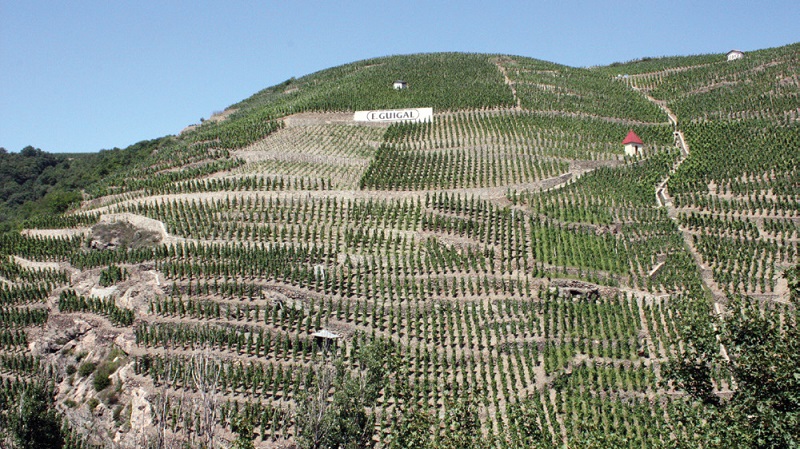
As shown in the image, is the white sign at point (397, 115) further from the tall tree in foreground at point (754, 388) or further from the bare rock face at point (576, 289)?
the tall tree in foreground at point (754, 388)

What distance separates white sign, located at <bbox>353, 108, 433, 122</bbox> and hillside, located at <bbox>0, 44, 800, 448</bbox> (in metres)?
6.15

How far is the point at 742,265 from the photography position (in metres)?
40.5

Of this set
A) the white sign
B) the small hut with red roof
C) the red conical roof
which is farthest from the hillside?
the white sign

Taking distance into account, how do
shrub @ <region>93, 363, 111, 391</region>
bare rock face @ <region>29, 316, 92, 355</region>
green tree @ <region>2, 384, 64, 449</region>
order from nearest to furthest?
green tree @ <region>2, 384, 64, 449</region> → shrub @ <region>93, 363, 111, 391</region> → bare rock face @ <region>29, 316, 92, 355</region>

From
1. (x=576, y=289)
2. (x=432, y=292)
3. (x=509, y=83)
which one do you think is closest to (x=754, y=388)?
(x=576, y=289)

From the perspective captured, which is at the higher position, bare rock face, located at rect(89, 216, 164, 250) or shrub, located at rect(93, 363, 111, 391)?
bare rock face, located at rect(89, 216, 164, 250)

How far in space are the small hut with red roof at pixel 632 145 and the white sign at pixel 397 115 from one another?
65.5 ft

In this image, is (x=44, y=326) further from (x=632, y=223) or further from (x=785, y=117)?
(x=785, y=117)

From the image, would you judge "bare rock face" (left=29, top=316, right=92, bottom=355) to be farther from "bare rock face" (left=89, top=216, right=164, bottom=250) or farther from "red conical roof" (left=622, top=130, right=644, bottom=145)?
"red conical roof" (left=622, top=130, right=644, bottom=145)

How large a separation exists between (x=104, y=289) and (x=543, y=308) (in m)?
26.6

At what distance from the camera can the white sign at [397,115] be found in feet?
231

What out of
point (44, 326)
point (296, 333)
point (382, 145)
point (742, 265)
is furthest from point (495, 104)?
point (44, 326)

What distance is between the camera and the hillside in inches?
1145

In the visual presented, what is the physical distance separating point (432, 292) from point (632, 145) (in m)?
27.9
